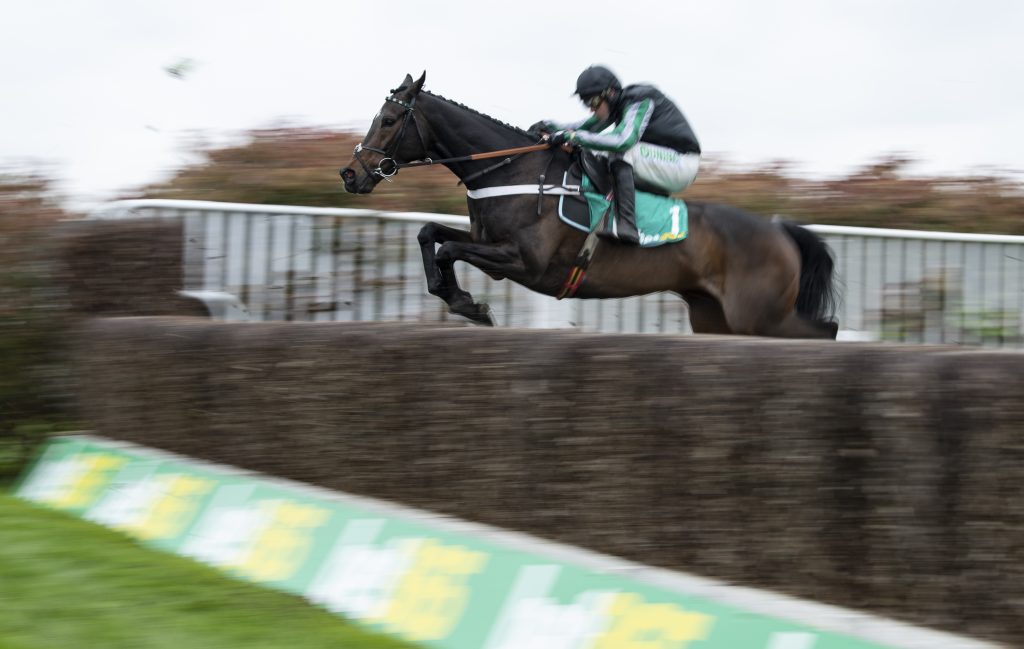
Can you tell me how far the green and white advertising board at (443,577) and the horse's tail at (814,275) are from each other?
160 inches

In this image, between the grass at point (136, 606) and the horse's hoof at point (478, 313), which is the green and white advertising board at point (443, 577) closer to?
the grass at point (136, 606)

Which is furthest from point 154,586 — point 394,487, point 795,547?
point 795,547

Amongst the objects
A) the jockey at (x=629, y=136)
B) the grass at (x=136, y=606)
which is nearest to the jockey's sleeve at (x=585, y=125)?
the jockey at (x=629, y=136)

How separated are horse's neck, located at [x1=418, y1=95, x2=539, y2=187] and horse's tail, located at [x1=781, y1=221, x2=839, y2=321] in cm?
198

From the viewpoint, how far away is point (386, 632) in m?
4.48

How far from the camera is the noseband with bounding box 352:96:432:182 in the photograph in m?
7.87

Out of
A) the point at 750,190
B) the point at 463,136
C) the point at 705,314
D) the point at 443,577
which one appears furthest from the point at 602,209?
the point at 443,577

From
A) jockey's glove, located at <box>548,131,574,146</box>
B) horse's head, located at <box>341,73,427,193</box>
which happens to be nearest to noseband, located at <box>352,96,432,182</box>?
horse's head, located at <box>341,73,427,193</box>

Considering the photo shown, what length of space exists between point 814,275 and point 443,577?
15.8 feet

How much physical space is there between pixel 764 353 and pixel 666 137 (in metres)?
4.26

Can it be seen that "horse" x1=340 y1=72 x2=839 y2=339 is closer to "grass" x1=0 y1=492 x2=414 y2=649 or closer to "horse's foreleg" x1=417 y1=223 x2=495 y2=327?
"horse's foreleg" x1=417 y1=223 x2=495 y2=327

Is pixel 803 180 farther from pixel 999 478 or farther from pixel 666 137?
pixel 999 478

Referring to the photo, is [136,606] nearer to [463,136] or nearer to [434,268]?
[434,268]

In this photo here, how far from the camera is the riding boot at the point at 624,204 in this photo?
792cm
